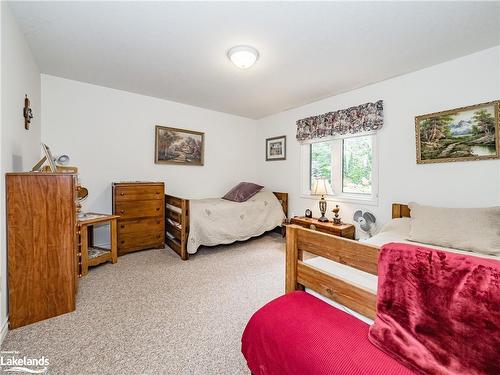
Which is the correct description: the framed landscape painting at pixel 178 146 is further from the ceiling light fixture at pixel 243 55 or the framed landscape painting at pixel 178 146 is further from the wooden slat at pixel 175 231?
the ceiling light fixture at pixel 243 55

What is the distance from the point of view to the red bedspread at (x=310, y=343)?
852 mm

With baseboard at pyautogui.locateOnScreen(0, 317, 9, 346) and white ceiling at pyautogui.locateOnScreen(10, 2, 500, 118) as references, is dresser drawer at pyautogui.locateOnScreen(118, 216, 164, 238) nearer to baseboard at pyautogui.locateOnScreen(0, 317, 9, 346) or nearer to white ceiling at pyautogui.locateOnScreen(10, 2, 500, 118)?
baseboard at pyautogui.locateOnScreen(0, 317, 9, 346)

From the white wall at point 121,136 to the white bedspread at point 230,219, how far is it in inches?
32.9

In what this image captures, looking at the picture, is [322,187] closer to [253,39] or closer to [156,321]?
[253,39]

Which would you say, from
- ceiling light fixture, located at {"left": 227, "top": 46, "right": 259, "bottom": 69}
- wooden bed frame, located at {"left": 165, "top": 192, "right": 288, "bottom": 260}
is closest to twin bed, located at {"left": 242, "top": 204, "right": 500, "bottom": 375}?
ceiling light fixture, located at {"left": 227, "top": 46, "right": 259, "bottom": 69}

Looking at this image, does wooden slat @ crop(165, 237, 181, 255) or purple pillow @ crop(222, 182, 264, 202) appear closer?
wooden slat @ crop(165, 237, 181, 255)

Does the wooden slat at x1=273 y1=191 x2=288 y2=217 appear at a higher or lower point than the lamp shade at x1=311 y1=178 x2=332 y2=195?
lower

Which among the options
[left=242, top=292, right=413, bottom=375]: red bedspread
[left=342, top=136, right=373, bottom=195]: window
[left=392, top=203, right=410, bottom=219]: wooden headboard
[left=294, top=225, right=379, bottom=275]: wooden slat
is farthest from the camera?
[left=342, top=136, right=373, bottom=195]: window

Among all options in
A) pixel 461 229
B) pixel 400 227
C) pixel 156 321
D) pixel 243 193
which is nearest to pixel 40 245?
pixel 156 321

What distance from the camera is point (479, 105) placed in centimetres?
225

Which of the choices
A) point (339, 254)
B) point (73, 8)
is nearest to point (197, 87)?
point (73, 8)

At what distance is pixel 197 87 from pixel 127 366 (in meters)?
3.11

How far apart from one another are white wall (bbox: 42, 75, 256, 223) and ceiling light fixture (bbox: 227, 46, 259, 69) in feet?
6.59

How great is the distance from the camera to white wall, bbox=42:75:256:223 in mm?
3051
